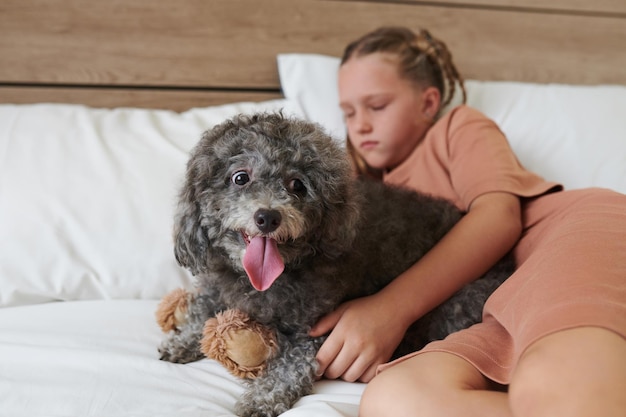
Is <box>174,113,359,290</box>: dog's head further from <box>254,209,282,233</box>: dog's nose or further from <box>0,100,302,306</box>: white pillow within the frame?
<box>0,100,302,306</box>: white pillow

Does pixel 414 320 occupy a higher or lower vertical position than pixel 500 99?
lower

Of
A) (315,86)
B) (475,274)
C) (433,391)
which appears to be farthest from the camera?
(315,86)

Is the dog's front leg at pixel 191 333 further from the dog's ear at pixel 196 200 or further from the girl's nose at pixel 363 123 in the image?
the girl's nose at pixel 363 123

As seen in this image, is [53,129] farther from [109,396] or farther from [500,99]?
[500,99]

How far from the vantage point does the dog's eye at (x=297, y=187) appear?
1354 millimetres

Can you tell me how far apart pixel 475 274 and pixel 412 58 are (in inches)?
35.6

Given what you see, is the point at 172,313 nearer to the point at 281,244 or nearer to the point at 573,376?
the point at 281,244

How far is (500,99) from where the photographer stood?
2422 millimetres

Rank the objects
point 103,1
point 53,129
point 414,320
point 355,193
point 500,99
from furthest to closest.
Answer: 1. point 500,99
2. point 103,1
3. point 53,129
4. point 414,320
5. point 355,193

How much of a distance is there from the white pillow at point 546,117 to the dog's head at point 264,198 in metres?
0.88

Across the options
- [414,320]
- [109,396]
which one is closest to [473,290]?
[414,320]

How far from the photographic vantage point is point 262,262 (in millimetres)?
1321

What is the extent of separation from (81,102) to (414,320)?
160cm

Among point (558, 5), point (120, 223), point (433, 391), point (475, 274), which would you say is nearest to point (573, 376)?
point (433, 391)
